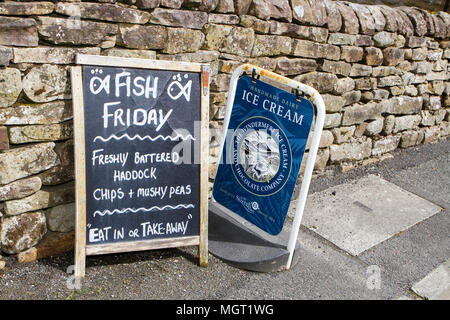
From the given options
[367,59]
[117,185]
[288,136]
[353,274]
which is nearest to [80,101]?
[117,185]

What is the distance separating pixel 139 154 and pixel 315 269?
154 cm

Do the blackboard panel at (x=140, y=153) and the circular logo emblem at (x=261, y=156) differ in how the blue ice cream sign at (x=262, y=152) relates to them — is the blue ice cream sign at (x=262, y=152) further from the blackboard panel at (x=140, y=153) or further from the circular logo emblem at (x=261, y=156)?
the blackboard panel at (x=140, y=153)

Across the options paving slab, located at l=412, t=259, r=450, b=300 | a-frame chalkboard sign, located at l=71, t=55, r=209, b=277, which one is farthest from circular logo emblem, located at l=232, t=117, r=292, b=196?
paving slab, located at l=412, t=259, r=450, b=300

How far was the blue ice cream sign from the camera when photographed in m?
3.00

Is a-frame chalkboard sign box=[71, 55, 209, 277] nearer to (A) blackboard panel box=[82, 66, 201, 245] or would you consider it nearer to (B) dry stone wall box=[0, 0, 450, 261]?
(A) blackboard panel box=[82, 66, 201, 245]

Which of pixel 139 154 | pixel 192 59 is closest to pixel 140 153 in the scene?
pixel 139 154

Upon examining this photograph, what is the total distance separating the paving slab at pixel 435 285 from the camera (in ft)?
9.95

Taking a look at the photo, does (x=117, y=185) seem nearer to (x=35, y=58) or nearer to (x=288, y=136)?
(x=35, y=58)

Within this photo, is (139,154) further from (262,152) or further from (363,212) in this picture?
(363,212)

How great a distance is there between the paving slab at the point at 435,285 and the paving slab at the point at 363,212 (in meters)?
0.49

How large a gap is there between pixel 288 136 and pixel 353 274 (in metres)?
1.14

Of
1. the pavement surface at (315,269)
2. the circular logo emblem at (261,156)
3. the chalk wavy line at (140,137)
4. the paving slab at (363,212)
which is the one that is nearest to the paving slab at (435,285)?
the pavement surface at (315,269)

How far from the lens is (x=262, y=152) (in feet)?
10.4

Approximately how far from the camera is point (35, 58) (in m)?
2.62
